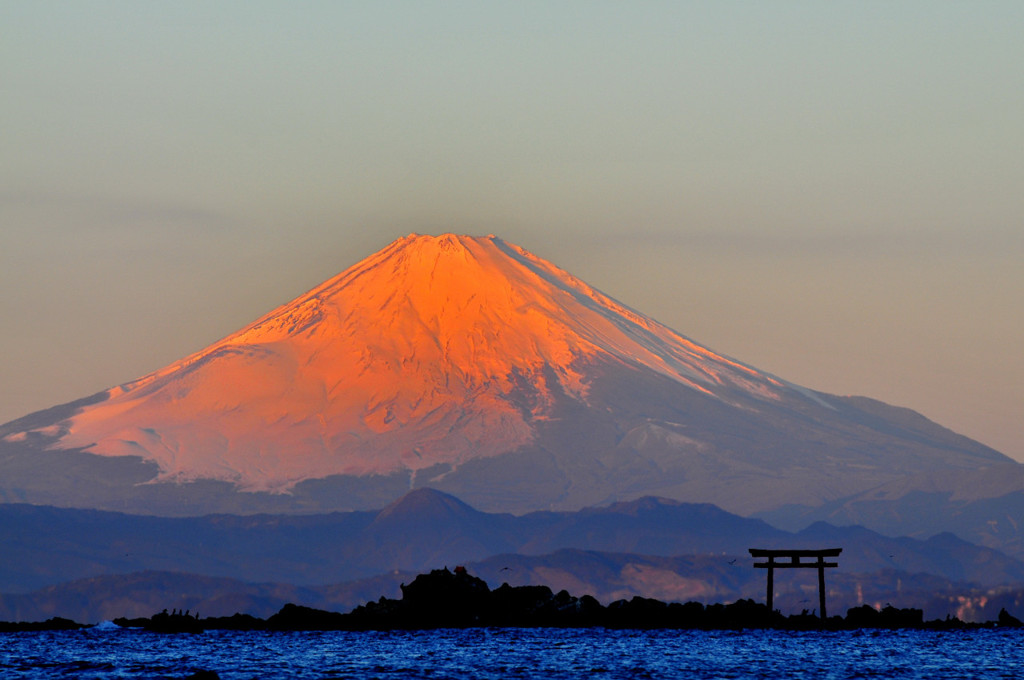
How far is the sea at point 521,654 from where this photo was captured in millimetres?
77188

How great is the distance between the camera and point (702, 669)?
80750 millimetres

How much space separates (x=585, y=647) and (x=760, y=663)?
1266 cm

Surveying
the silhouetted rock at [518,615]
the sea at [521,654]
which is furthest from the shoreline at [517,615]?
the sea at [521,654]

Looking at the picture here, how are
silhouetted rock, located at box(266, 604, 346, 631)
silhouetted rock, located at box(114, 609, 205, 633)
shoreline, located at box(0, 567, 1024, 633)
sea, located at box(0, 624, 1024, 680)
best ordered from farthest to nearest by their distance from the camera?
silhouetted rock, located at box(114, 609, 205, 633)
silhouetted rock, located at box(266, 604, 346, 631)
shoreline, located at box(0, 567, 1024, 633)
sea, located at box(0, 624, 1024, 680)

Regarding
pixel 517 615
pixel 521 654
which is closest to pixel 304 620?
pixel 517 615

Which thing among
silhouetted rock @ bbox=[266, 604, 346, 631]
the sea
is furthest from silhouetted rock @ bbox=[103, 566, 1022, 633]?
the sea

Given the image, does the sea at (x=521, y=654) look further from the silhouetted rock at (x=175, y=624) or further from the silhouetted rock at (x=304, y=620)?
the silhouetted rock at (x=304, y=620)

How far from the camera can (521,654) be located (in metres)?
87.4

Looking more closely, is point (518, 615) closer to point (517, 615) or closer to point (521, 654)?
point (517, 615)

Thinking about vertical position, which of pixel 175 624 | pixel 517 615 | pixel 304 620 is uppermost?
pixel 517 615

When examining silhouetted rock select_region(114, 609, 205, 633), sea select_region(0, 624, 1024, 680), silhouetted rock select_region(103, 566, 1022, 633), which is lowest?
sea select_region(0, 624, 1024, 680)

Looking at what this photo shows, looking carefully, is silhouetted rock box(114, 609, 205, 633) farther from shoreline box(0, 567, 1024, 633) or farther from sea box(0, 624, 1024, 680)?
sea box(0, 624, 1024, 680)

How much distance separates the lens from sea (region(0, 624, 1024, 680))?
7719 cm

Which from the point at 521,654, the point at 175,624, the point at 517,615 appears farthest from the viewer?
the point at 175,624
